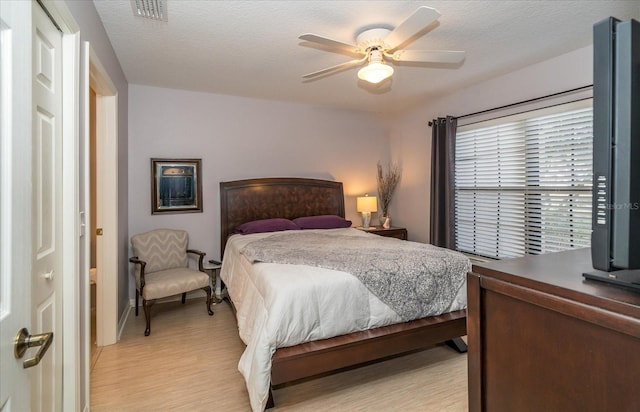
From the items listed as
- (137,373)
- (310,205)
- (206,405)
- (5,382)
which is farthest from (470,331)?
(310,205)

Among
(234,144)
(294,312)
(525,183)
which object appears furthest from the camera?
(234,144)

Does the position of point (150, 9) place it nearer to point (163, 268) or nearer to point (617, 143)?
point (163, 268)

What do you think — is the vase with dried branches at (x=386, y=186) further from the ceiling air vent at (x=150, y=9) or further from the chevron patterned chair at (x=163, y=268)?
the ceiling air vent at (x=150, y=9)

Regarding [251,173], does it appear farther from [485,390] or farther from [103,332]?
[485,390]

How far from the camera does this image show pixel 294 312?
196 centimetres

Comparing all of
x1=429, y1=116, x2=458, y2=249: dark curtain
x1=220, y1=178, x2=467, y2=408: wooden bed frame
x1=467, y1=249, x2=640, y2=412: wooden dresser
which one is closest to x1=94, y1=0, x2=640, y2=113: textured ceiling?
x1=429, y1=116, x2=458, y2=249: dark curtain

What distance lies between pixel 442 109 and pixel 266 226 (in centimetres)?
284

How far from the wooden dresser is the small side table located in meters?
3.49

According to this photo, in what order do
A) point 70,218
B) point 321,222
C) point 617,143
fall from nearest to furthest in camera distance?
1. point 617,143
2. point 70,218
3. point 321,222

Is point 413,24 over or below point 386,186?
over

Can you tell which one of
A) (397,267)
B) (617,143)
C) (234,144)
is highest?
(234,144)

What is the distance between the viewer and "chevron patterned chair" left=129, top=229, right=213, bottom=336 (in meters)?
3.09

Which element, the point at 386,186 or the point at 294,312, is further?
the point at 386,186

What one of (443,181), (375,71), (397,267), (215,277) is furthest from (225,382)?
(443,181)
